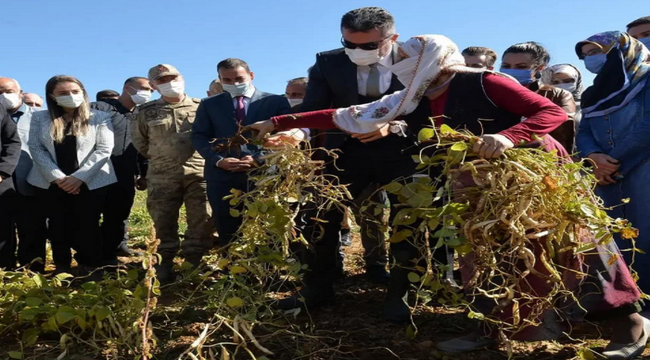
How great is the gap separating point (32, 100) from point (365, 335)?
5.36 m

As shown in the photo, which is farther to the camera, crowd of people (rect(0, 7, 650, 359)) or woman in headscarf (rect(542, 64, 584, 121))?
woman in headscarf (rect(542, 64, 584, 121))

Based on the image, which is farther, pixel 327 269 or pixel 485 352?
pixel 327 269

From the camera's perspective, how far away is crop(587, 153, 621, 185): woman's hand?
3.04 meters

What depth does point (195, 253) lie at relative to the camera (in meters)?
4.53

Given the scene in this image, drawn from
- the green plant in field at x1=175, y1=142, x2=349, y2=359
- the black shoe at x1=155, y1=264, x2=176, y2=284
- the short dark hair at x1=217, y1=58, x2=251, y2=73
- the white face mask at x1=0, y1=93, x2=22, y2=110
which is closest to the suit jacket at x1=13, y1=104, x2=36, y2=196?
the white face mask at x1=0, y1=93, x2=22, y2=110

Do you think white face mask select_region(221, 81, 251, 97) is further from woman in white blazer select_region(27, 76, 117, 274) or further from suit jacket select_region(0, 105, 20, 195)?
suit jacket select_region(0, 105, 20, 195)

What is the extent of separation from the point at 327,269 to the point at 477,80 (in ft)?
4.79

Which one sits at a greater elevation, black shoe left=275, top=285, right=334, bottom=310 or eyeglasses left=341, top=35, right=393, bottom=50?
eyeglasses left=341, top=35, right=393, bottom=50

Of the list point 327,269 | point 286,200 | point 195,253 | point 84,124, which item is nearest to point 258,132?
point 286,200

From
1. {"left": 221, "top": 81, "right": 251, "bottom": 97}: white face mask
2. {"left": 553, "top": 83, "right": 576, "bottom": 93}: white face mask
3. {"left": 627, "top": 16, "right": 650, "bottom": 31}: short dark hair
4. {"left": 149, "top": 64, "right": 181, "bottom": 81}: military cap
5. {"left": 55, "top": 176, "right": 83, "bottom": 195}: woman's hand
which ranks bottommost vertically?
{"left": 55, "top": 176, "right": 83, "bottom": 195}: woman's hand

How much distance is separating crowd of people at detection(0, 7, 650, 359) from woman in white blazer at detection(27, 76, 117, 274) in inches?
0.4

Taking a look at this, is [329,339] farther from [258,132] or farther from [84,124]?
[84,124]

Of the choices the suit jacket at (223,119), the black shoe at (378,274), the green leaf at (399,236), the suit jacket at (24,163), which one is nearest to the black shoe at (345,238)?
the black shoe at (378,274)

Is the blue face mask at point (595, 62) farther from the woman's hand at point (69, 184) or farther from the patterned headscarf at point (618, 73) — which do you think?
the woman's hand at point (69, 184)
